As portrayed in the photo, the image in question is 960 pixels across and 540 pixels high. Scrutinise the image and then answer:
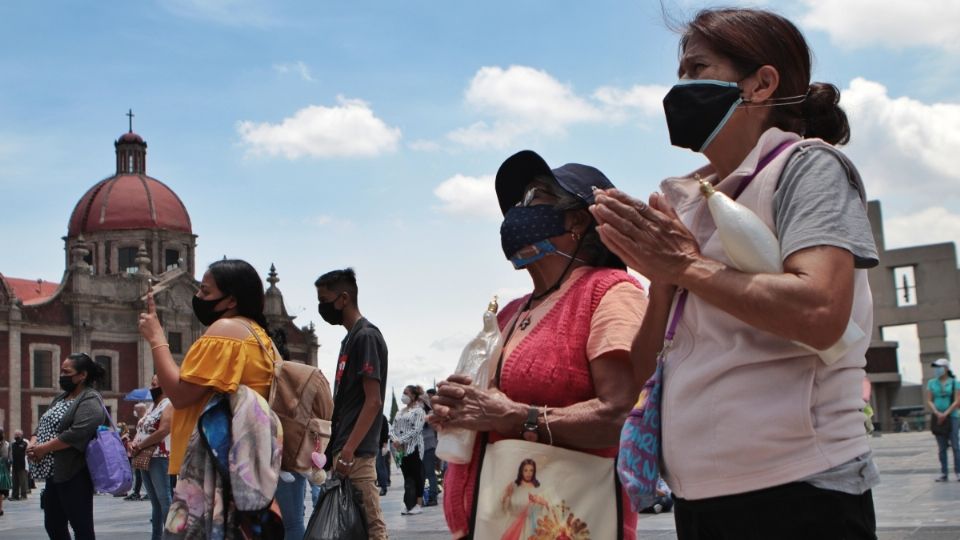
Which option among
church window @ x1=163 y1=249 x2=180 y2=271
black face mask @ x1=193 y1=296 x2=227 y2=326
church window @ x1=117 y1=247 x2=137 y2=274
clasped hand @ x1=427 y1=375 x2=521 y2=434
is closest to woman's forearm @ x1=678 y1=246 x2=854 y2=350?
clasped hand @ x1=427 y1=375 x2=521 y2=434

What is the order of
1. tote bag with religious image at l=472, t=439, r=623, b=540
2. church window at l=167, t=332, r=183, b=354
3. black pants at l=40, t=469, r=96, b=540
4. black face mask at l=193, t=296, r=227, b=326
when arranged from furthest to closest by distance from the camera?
church window at l=167, t=332, r=183, b=354 → black pants at l=40, t=469, r=96, b=540 → black face mask at l=193, t=296, r=227, b=326 → tote bag with religious image at l=472, t=439, r=623, b=540

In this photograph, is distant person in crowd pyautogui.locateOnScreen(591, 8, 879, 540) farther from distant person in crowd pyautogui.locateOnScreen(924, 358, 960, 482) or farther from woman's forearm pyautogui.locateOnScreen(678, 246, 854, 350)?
distant person in crowd pyautogui.locateOnScreen(924, 358, 960, 482)

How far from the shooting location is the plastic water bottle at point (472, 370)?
2.99m

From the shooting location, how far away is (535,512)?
2771 millimetres

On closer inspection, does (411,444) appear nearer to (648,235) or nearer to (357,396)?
(357,396)

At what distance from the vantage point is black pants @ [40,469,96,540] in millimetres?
6801

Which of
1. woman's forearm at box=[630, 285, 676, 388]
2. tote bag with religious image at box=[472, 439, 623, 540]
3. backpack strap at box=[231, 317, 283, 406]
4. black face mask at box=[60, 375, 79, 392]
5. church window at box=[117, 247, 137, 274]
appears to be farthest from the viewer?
church window at box=[117, 247, 137, 274]

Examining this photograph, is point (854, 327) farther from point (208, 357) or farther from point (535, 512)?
point (208, 357)

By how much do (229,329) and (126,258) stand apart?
2526 inches

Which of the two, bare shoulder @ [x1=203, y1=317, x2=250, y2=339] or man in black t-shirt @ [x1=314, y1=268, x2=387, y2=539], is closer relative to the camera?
bare shoulder @ [x1=203, y1=317, x2=250, y2=339]

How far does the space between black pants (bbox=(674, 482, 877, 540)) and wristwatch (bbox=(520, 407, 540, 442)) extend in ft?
2.83

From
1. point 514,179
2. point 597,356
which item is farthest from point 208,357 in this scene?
point 597,356

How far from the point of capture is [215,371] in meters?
4.77

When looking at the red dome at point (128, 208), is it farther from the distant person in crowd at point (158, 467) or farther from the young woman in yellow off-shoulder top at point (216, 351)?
the young woman in yellow off-shoulder top at point (216, 351)
